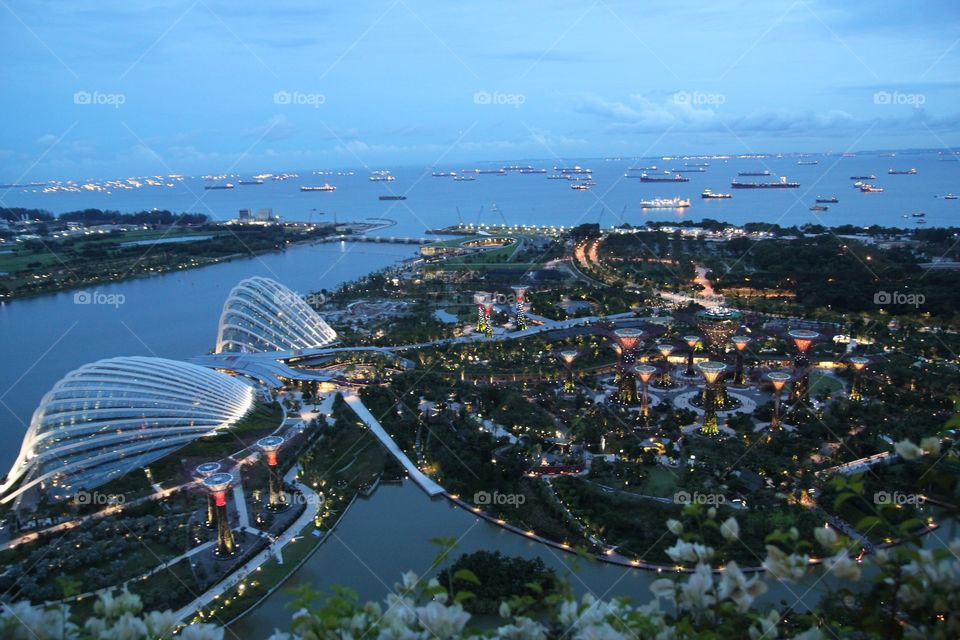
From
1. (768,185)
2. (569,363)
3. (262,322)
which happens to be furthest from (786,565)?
(768,185)

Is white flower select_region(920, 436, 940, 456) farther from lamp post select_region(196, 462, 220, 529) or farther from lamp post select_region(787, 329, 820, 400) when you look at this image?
lamp post select_region(787, 329, 820, 400)

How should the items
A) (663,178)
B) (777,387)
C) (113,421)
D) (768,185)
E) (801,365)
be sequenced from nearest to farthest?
(113,421)
(777,387)
(801,365)
(768,185)
(663,178)

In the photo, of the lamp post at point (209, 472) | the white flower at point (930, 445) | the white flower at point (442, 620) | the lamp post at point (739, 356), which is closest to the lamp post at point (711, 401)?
the lamp post at point (739, 356)

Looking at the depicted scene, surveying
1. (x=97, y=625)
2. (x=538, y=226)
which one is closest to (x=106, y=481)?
(x=97, y=625)

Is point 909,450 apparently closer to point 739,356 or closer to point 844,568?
point 844,568

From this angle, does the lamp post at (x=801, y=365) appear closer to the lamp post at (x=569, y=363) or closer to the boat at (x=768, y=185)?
the lamp post at (x=569, y=363)
